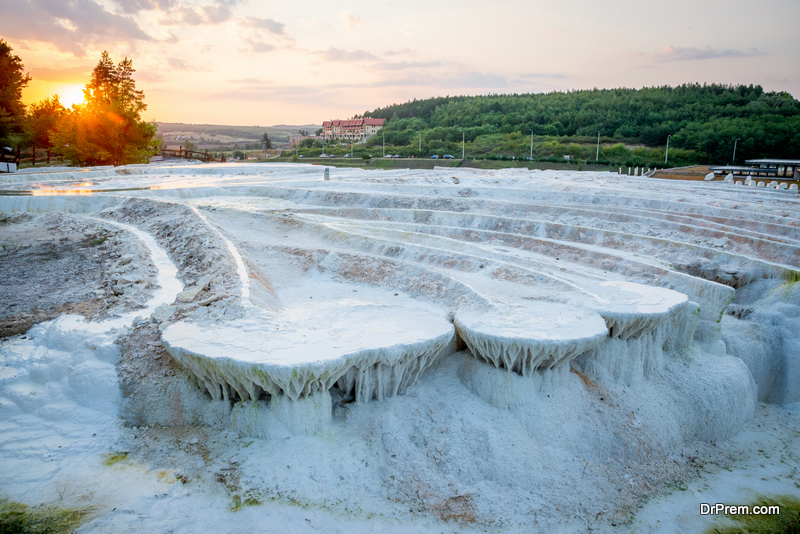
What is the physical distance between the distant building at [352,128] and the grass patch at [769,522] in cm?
11105

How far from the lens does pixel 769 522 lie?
8945 millimetres

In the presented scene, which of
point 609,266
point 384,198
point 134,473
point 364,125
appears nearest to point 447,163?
point 384,198

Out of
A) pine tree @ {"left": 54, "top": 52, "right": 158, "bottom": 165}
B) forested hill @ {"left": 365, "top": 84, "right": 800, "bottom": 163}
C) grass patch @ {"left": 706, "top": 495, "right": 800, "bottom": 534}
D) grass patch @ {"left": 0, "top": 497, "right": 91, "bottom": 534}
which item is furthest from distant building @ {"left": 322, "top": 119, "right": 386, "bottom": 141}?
grass patch @ {"left": 0, "top": 497, "right": 91, "bottom": 534}

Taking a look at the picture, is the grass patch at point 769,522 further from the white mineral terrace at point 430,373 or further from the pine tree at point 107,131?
the pine tree at point 107,131

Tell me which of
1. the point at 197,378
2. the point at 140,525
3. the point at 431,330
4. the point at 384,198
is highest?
the point at 384,198

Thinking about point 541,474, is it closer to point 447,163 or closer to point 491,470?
point 491,470

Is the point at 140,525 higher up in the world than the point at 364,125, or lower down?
lower down

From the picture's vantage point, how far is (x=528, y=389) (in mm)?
9992

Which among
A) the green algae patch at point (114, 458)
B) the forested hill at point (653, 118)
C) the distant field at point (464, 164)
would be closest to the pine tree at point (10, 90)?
the distant field at point (464, 164)

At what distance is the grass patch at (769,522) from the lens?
8750 mm

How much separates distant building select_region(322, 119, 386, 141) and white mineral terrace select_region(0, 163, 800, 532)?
104728mm

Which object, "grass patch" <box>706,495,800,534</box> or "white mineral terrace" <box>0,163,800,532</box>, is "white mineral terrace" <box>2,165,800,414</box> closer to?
"white mineral terrace" <box>0,163,800,532</box>

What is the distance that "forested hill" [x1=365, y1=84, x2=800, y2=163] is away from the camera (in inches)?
2231

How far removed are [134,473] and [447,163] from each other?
45846mm
